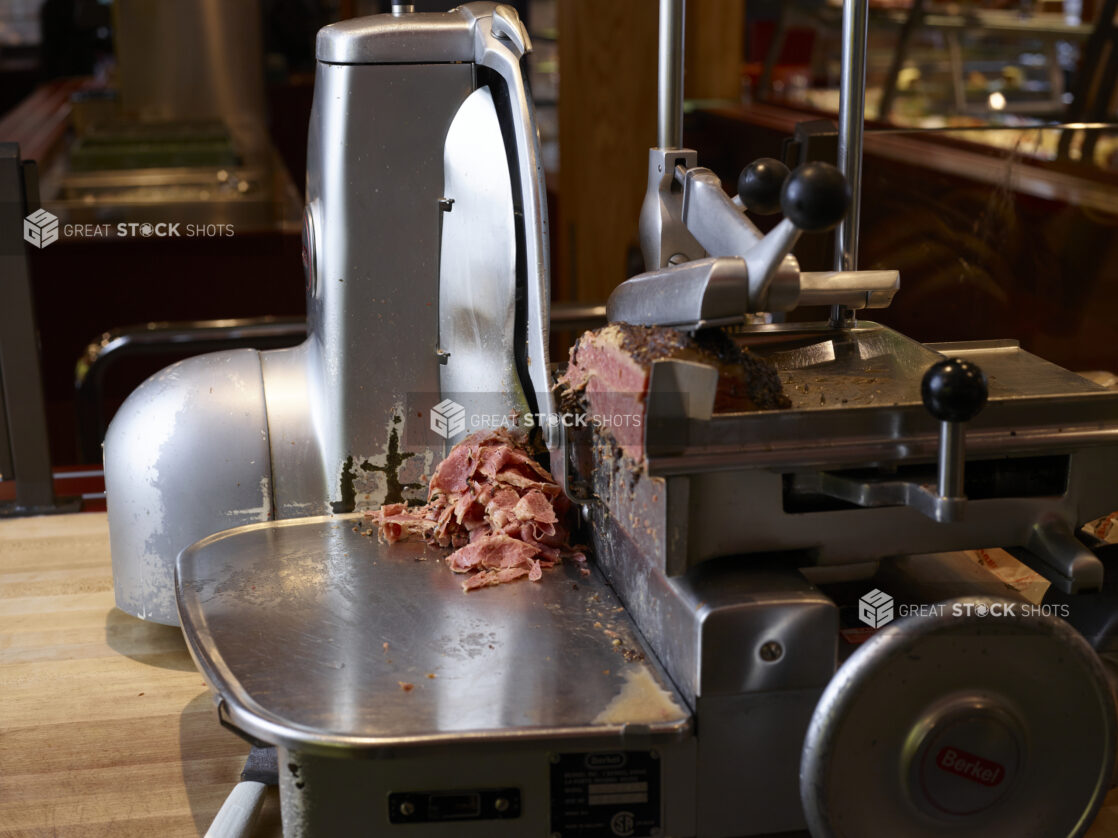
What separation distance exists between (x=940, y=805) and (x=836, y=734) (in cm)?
12

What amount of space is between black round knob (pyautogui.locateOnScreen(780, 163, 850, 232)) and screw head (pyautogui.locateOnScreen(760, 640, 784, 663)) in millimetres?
335

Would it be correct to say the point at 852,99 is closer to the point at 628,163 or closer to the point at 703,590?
the point at 703,590

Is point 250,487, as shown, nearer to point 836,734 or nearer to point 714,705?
point 714,705

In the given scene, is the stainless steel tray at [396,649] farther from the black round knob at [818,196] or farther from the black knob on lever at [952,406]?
the black round knob at [818,196]

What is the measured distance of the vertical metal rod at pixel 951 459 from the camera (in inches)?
34.5

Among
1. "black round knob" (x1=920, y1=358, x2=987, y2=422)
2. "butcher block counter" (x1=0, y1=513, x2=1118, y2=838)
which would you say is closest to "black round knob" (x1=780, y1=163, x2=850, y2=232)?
"black round knob" (x1=920, y1=358, x2=987, y2=422)

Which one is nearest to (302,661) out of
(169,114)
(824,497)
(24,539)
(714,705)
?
(714,705)

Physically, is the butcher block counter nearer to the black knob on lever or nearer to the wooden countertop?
the wooden countertop

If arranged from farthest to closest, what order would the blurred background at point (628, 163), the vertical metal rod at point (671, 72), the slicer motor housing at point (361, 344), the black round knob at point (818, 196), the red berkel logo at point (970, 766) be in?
the blurred background at point (628, 163) < the slicer motor housing at point (361, 344) < the vertical metal rod at point (671, 72) < the red berkel logo at point (970, 766) < the black round knob at point (818, 196)

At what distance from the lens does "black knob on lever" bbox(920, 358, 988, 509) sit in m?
0.84

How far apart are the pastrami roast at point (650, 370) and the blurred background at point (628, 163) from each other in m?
0.42

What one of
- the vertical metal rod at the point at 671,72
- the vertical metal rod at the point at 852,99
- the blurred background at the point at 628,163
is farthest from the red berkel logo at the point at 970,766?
the blurred background at the point at 628,163

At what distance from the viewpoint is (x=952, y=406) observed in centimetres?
84

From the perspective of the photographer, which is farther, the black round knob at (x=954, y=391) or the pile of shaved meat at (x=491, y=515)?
the pile of shaved meat at (x=491, y=515)
